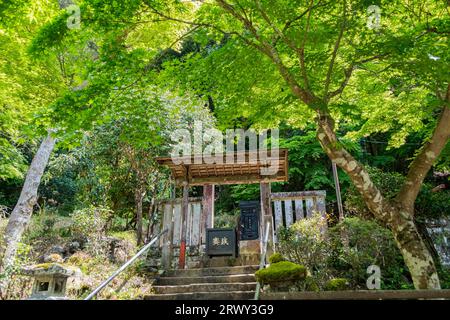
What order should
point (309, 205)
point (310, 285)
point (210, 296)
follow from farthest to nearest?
point (309, 205) < point (210, 296) < point (310, 285)

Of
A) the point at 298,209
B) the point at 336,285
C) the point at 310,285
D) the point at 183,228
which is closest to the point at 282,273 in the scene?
the point at 310,285

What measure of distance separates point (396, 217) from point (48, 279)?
551 cm

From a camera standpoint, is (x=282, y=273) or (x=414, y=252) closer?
(x=414, y=252)

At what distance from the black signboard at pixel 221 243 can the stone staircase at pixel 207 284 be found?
2.68ft

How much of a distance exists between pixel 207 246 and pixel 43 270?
14.4 feet

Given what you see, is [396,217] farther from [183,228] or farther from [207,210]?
[207,210]

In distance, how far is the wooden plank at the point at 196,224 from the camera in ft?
31.2

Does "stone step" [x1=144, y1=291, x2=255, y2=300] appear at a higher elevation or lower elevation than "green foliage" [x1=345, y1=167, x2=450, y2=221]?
lower

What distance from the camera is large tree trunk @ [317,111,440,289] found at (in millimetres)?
4453

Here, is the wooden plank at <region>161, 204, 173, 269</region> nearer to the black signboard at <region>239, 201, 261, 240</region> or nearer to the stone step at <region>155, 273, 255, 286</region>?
the stone step at <region>155, 273, 255, 286</region>

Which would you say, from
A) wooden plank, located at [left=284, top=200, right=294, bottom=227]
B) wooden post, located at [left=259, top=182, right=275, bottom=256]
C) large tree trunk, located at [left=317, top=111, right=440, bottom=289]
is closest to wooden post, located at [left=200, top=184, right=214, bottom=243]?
wooden post, located at [left=259, top=182, right=275, bottom=256]

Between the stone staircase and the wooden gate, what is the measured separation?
185 centimetres

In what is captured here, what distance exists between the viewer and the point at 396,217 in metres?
4.76

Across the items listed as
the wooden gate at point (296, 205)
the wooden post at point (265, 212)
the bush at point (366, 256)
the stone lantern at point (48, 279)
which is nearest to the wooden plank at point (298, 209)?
the wooden gate at point (296, 205)
